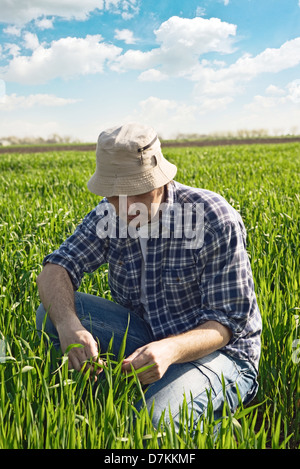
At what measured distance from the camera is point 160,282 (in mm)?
2094

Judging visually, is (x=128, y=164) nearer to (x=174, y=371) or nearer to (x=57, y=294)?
(x=57, y=294)

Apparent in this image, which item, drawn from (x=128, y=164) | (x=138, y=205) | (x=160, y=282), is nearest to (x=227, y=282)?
(x=160, y=282)

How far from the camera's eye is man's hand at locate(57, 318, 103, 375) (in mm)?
1811

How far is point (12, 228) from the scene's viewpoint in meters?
4.29

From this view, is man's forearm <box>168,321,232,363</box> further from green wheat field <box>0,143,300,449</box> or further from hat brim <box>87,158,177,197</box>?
hat brim <box>87,158,177,197</box>

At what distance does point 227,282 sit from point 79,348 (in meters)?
0.63

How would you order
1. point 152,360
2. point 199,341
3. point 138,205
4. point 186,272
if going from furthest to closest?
point 186,272 < point 138,205 < point 199,341 < point 152,360

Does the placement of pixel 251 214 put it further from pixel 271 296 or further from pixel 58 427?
pixel 58 427

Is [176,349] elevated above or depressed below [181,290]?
below

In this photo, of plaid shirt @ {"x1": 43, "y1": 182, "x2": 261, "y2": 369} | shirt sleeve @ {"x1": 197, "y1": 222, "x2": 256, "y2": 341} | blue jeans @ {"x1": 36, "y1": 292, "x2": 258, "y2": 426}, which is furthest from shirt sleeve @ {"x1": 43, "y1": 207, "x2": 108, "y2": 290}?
shirt sleeve @ {"x1": 197, "y1": 222, "x2": 256, "y2": 341}
